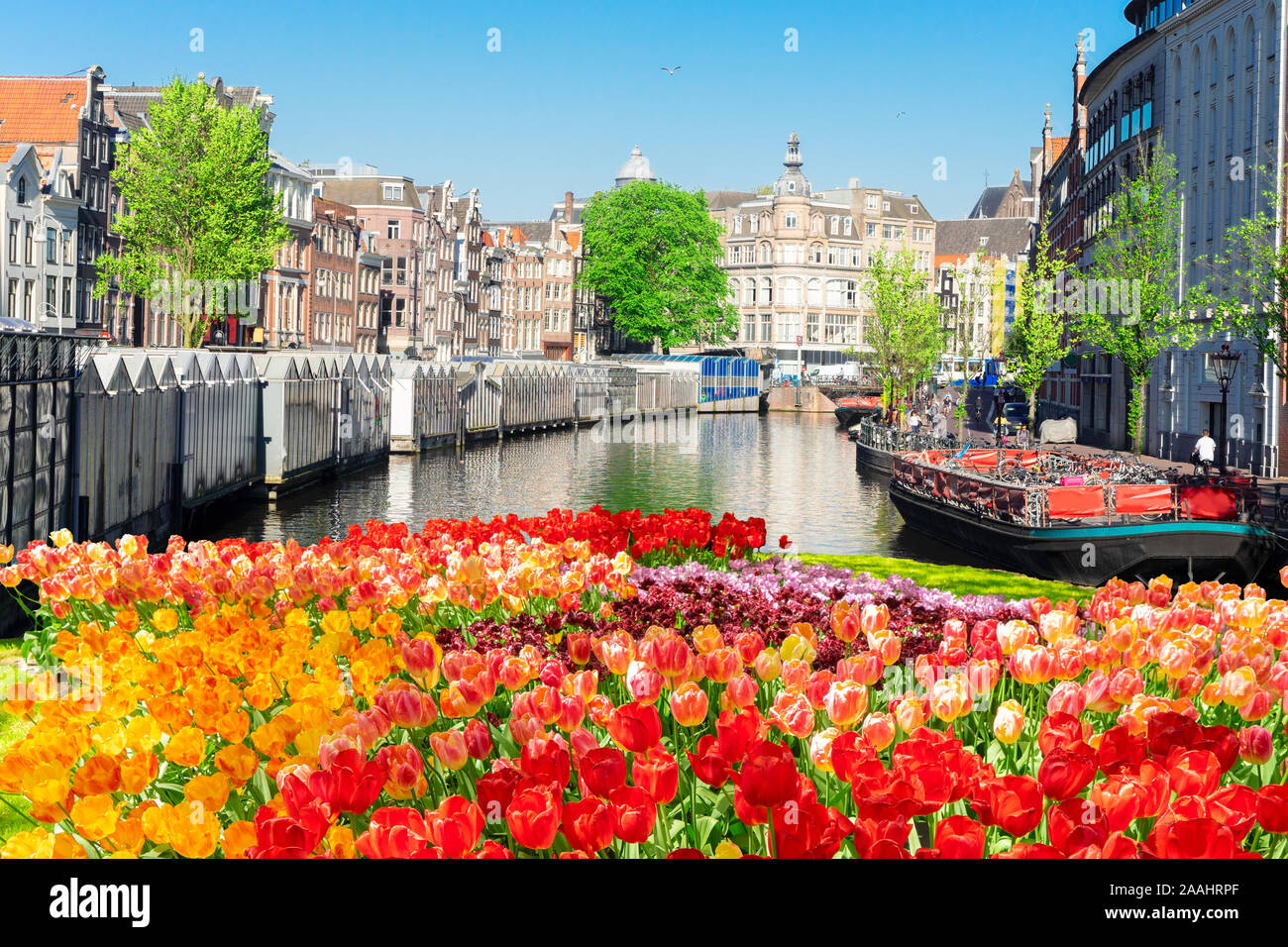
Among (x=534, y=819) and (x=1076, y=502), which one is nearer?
(x=534, y=819)

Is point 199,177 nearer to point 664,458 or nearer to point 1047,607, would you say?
point 664,458

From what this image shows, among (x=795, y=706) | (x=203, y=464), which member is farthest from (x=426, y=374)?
(x=795, y=706)

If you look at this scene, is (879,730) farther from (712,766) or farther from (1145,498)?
(1145,498)

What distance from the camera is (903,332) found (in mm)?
78000

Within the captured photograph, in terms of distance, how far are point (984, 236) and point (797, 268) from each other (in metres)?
36.7

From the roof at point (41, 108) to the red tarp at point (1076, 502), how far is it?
43524mm

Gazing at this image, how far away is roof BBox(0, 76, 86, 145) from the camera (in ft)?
184

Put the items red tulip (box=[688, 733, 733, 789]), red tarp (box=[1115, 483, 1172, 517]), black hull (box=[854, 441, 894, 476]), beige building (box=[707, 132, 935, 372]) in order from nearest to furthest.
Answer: red tulip (box=[688, 733, 733, 789]) → red tarp (box=[1115, 483, 1172, 517]) → black hull (box=[854, 441, 894, 476]) → beige building (box=[707, 132, 935, 372])

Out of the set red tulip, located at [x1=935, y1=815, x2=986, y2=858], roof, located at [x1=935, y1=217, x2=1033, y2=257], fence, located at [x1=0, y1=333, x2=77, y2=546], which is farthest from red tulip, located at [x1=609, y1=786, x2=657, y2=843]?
roof, located at [x1=935, y1=217, x2=1033, y2=257]

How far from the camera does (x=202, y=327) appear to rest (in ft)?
179

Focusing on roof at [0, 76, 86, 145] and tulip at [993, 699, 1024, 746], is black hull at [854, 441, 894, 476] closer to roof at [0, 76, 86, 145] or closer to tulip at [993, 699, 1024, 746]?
roof at [0, 76, 86, 145]

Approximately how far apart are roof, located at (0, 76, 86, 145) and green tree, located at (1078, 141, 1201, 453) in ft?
123

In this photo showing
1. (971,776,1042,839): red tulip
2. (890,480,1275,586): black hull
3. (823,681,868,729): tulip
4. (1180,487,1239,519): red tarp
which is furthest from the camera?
(1180,487,1239,519): red tarp

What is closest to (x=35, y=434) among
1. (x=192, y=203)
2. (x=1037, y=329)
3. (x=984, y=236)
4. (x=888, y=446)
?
(x=888, y=446)
